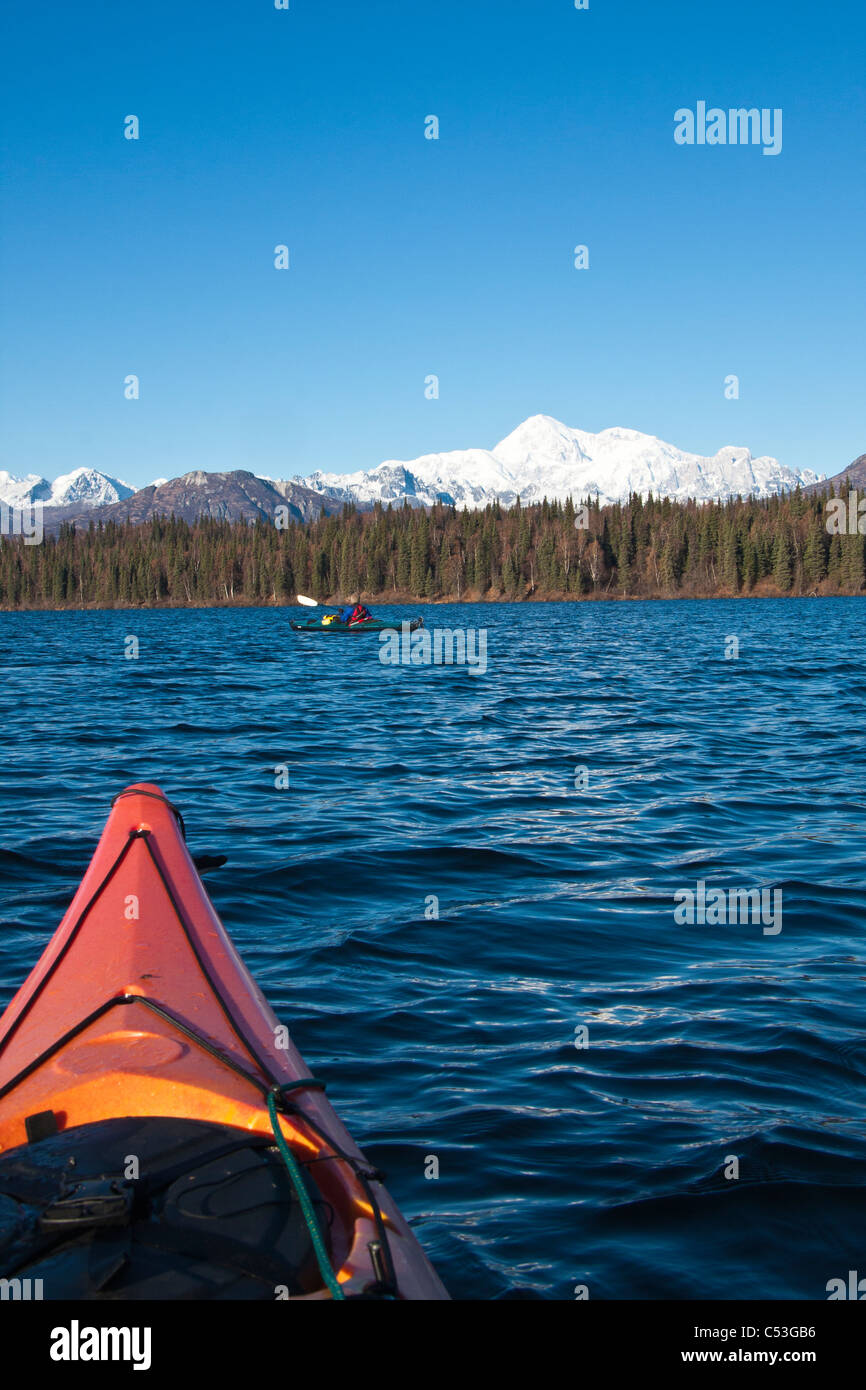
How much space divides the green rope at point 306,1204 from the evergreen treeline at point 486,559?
139m

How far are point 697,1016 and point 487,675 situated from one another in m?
31.1

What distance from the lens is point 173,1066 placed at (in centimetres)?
495

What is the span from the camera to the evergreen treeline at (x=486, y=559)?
140 m

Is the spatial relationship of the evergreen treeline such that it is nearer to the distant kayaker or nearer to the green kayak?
the green kayak

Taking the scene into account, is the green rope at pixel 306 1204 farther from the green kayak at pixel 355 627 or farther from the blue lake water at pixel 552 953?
the green kayak at pixel 355 627

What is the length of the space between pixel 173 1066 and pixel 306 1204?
1353mm

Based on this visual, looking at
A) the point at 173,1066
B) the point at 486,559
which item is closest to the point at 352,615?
the point at 173,1066

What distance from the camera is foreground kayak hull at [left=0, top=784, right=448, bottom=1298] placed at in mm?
4012

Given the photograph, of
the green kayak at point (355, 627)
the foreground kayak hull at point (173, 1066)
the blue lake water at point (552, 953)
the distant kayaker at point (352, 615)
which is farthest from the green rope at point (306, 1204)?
the distant kayaker at point (352, 615)

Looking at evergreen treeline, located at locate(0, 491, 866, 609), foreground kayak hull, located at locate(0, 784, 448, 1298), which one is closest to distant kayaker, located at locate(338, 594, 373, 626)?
foreground kayak hull, located at locate(0, 784, 448, 1298)

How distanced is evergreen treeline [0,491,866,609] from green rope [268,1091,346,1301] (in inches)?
5459

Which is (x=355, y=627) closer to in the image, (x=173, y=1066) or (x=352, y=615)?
(x=352, y=615)

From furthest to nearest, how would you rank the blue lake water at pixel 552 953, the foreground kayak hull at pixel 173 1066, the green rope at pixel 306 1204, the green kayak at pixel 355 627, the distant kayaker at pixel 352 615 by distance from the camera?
the distant kayaker at pixel 352 615 → the green kayak at pixel 355 627 → the blue lake water at pixel 552 953 → the foreground kayak hull at pixel 173 1066 → the green rope at pixel 306 1204
